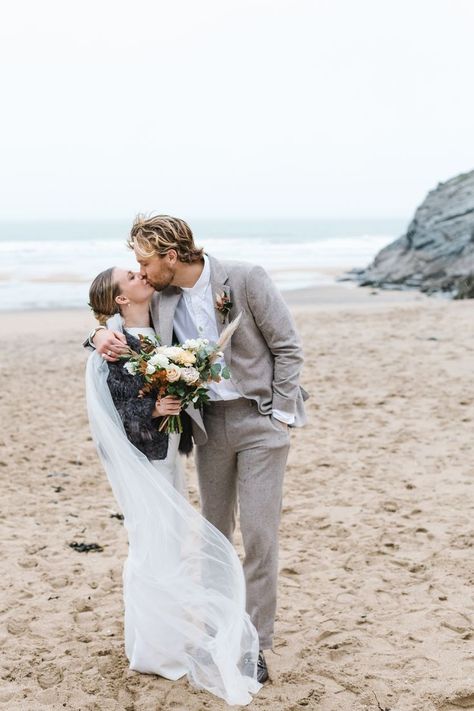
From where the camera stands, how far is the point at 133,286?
3.67m

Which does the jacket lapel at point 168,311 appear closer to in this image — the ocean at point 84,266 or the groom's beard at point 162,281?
the groom's beard at point 162,281

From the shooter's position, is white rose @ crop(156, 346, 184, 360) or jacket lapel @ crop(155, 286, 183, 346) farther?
jacket lapel @ crop(155, 286, 183, 346)

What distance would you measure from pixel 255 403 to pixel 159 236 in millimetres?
881

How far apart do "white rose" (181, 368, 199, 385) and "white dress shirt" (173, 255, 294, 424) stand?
0.30 m

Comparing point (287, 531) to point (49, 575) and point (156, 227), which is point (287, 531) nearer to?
point (49, 575)

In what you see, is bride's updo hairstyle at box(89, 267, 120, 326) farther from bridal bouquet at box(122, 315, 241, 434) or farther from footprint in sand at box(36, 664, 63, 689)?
footprint in sand at box(36, 664, 63, 689)

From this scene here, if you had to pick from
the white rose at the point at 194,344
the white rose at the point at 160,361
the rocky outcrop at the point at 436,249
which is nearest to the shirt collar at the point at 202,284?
the white rose at the point at 194,344

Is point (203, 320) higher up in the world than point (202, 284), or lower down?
lower down

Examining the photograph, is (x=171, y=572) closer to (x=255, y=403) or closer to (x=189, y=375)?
(x=255, y=403)

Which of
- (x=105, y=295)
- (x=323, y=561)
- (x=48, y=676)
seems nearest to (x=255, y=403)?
(x=105, y=295)

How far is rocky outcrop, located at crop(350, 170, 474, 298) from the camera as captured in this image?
26031mm

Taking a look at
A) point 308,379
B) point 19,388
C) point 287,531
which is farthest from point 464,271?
point 287,531

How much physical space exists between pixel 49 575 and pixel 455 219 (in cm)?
2565

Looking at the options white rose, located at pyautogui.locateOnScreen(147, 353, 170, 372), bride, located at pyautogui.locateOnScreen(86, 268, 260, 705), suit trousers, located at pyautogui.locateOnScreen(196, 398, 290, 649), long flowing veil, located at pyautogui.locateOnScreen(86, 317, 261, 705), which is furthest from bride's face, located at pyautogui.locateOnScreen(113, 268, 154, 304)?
suit trousers, located at pyautogui.locateOnScreen(196, 398, 290, 649)
